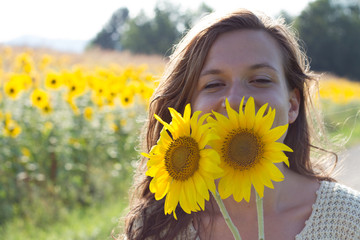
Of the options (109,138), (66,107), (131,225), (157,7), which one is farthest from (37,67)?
(157,7)

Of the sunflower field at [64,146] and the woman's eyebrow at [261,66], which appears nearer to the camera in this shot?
the woman's eyebrow at [261,66]

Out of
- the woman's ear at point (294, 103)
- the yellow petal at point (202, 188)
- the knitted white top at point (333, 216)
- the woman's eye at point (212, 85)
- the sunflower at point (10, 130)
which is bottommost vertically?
the sunflower at point (10, 130)

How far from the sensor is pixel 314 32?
121ft

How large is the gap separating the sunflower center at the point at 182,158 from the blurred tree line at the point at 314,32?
2935 cm

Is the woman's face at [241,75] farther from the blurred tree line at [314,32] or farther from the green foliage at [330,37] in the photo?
the green foliage at [330,37]

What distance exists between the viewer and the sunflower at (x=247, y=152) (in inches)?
35.0

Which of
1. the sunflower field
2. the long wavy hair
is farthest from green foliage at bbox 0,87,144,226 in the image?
the long wavy hair

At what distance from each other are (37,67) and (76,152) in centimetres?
314

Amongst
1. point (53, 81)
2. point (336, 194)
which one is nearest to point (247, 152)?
point (336, 194)

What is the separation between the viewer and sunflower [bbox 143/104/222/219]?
88 cm

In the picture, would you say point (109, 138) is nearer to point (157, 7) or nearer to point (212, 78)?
point (212, 78)

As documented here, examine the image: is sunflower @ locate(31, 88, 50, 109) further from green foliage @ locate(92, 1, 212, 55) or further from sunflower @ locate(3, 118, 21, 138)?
green foliage @ locate(92, 1, 212, 55)

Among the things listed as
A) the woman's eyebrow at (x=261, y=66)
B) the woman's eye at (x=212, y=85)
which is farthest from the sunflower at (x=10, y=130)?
the woman's eyebrow at (x=261, y=66)

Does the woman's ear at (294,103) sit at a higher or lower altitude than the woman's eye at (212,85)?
lower
